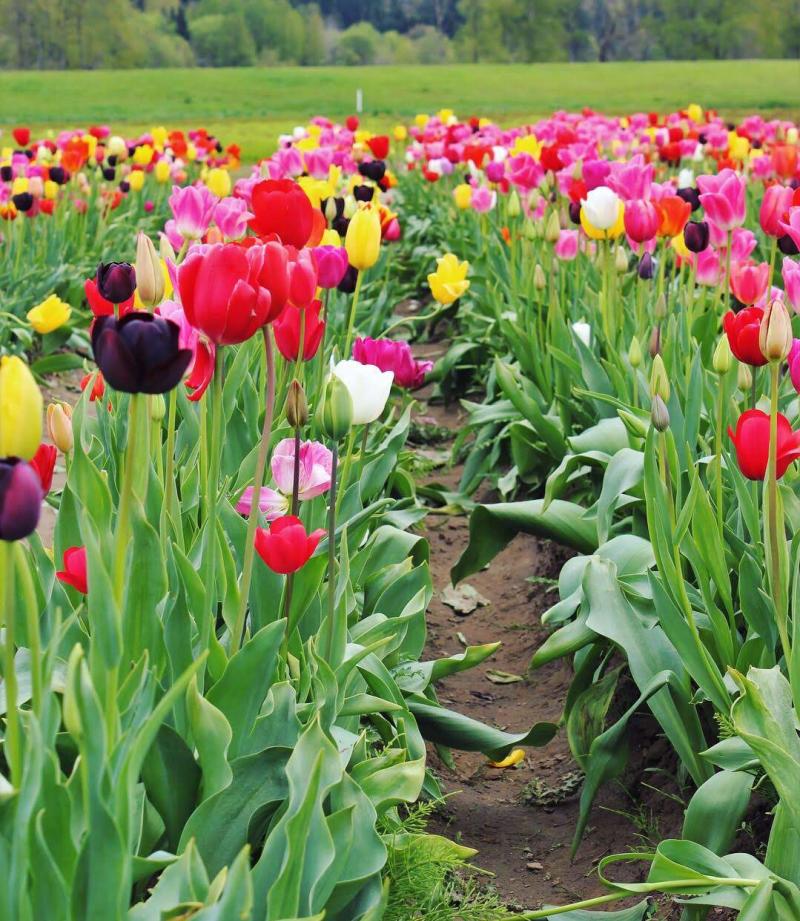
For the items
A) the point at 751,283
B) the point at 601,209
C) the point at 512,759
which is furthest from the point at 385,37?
the point at 512,759

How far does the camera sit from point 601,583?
7.72ft

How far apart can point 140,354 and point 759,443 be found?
3.38ft

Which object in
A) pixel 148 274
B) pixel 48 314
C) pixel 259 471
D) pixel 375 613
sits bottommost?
pixel 375 613

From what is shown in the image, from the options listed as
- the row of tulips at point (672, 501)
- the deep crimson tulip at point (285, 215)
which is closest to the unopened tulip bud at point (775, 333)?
the row of tulips at point (672, 501)

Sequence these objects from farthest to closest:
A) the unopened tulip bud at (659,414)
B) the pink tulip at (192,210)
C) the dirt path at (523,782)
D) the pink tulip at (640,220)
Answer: the pink tulip at (640,220), the pink tulip at (192,210), the dirt path at (523,782), the unopened tulip bud at (659,414)

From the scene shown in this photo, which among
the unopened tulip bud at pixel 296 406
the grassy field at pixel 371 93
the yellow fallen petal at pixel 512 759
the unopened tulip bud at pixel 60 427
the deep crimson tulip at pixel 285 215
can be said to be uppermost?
the grassy field at pixel 371 93

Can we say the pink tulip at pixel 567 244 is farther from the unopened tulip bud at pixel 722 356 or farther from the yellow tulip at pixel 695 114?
the yellow tulip at pixel 695 114

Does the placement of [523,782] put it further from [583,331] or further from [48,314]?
[48,314]

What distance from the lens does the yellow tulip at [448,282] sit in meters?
3.54

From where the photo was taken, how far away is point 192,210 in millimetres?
2758

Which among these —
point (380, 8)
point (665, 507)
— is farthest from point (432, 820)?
point (380, 8)

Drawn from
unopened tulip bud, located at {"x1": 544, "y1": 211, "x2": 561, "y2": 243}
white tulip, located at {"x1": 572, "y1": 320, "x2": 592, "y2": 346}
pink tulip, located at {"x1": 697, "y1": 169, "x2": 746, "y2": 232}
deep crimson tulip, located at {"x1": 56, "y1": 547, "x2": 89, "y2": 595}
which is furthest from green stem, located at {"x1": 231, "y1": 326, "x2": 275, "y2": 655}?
unopened tulip bud, located at {"x1": 544, "y1": 211, "x2": 561, "y2": 243}

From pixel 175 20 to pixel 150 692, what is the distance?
88.6 meters

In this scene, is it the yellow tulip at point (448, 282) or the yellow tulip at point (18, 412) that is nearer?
the yellow tulip at point (18, 412)
